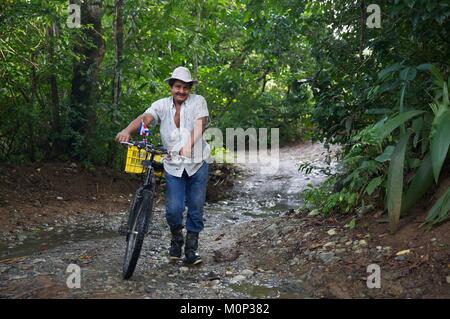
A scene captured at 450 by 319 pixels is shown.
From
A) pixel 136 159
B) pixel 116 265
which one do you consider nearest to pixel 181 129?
pixel 136 159

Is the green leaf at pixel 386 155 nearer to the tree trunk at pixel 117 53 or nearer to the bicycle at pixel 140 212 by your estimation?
the bicycle at pixel 140 212

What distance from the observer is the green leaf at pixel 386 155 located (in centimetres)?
485

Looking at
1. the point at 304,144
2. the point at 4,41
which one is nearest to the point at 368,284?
the point at 4,41

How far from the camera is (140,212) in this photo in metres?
4.71

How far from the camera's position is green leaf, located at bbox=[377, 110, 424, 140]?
15.4ft

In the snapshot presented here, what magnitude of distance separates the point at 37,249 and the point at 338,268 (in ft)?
10.7

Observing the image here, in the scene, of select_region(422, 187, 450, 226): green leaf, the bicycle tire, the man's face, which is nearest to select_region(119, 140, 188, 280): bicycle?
the bicycle tire

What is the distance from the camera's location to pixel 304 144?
17.5 meters

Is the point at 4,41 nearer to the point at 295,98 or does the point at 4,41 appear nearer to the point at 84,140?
the point at 84,140

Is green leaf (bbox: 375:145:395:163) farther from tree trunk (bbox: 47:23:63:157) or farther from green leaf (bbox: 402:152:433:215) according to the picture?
tree trunk (bbox: 47:23:63:157)

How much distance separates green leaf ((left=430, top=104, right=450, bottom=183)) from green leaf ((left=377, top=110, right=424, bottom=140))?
222 mm

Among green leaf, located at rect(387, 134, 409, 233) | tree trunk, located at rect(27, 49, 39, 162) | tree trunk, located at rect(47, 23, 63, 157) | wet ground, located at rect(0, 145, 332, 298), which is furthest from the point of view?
tree trunk, located at rect(47, 23, 63, 157)

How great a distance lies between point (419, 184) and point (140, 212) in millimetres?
2385

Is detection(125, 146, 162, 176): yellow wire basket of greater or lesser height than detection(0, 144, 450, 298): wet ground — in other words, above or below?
above
